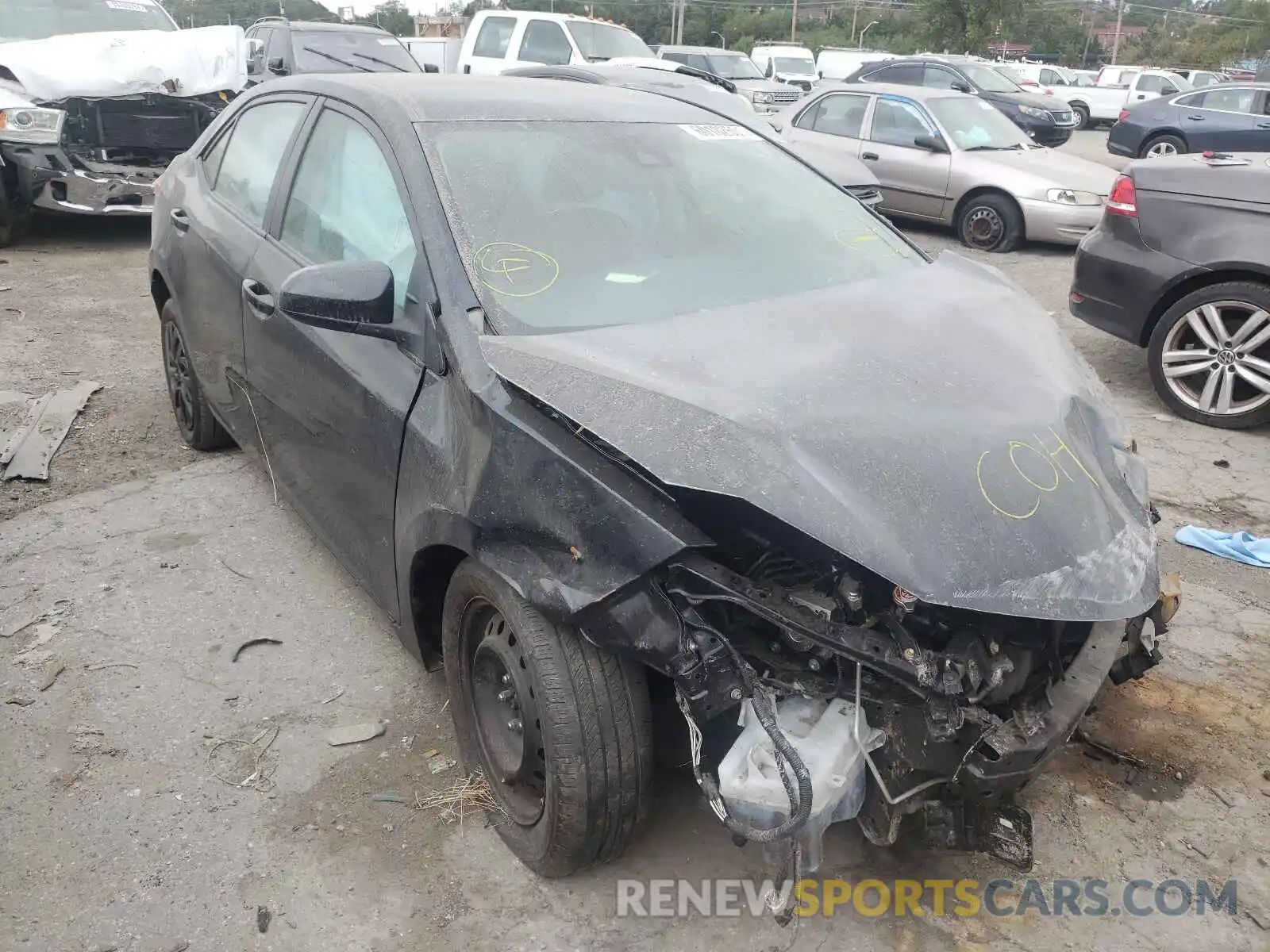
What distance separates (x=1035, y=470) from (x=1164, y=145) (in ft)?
53.9

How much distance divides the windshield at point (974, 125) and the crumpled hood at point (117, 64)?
6675 millimetres

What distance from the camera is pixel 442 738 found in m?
2.85

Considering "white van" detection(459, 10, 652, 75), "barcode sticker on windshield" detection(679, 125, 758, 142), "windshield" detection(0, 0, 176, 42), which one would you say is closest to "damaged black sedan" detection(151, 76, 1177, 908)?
"barcode sticker on windshield" detection(679, 125, 758, 142)

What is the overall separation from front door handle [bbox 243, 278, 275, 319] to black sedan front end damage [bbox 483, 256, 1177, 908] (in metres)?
1.26

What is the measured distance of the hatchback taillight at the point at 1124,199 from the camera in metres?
5.36

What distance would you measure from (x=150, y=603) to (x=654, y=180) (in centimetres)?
225

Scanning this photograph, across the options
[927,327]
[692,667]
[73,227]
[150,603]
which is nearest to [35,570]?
[150,603]

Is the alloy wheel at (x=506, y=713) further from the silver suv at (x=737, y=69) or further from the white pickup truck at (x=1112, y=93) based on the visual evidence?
the white pickup truck at (x=1112, y=93)

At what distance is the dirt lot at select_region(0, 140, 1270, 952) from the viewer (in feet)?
7.38

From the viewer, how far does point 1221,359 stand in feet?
16.7

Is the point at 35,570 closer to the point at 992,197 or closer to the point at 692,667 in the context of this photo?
the point at 692,667

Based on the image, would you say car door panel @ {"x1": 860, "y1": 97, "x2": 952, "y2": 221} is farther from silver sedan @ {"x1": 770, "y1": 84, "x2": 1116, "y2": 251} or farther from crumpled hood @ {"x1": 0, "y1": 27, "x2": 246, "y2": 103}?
crumpled hood @ {"x1": 0, "y1": 27, "x2": 246, "y2": 103}

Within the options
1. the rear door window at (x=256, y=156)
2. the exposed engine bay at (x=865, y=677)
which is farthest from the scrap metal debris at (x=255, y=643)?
the exposed engine bay at (x=865, y=677)

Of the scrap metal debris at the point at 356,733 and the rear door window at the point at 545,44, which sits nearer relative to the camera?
the scrap metal debris at the point at 356,733
